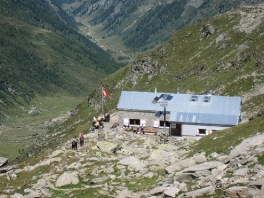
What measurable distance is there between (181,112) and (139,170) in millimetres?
30983

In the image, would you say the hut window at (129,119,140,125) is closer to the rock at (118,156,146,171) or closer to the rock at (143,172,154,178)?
the rock at (118,156,146,171)

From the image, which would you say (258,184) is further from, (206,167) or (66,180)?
(66,180)

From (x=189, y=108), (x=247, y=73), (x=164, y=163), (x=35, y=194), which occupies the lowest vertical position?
(x=35, y=194)

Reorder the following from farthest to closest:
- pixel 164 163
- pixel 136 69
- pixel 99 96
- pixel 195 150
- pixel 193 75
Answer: pixel 99 96 → pixel 136 69 → pixel 193 75 → pixel 195 150 → pixel 164 163

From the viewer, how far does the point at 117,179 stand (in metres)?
54.0

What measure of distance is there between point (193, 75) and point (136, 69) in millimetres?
36906

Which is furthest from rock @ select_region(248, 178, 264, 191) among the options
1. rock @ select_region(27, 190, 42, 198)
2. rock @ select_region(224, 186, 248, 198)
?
rock @ select_region(27, 190, 42, 198)

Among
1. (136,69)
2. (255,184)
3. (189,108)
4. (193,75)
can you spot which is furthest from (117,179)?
(136,69)

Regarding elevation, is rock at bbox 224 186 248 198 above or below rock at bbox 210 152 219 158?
below

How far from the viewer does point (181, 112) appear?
279 feet

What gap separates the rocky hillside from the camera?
4000 centimetres

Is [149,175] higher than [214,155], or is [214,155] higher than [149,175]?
[214,155]

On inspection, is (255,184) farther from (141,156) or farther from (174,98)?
(174,98)

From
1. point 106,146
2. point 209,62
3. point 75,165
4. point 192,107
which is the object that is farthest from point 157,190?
point 209,62
